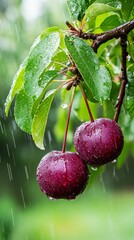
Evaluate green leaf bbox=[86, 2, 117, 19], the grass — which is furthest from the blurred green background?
green leaf bbox=[86, 2, 117, 19]

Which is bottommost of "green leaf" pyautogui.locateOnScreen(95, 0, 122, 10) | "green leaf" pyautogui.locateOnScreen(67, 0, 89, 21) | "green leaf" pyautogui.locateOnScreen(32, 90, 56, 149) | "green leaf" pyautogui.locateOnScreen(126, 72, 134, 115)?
"green leaf" pyautogui.locateOnScreen(126, 72, 134, 115)

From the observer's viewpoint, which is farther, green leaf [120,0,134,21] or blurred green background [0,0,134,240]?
blurred green background [0,0,134,240]

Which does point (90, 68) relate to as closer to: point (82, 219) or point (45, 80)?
point (45, 80)

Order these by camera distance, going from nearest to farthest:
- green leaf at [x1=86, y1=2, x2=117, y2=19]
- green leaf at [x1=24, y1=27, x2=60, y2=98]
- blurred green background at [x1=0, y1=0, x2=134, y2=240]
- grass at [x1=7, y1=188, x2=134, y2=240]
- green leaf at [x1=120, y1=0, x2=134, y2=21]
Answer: green leaf at [x1=24, y1=27, x2=60, y2=98]
green leaf at [x1=86, y1=2, x2=117, y2=19]
green leaf at [x1=120, y1=0, x2=134, y2=21]
blurred green background at [x1=0, y1=0, x2=134, y2=240]
grass at [x1=7, y1=188, x2=134, y2=240]

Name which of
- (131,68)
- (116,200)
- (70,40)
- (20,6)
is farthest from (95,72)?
(116,200)

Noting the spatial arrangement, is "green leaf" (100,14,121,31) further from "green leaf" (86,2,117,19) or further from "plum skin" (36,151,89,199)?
"plum skin" (36,151,89,199)

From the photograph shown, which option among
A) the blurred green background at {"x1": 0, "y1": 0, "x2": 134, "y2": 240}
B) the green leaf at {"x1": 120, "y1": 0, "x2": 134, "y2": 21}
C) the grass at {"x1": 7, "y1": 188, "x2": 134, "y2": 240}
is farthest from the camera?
the grass at {"x1": 7, "y1": 188, "x2": 134, "y2": 240}

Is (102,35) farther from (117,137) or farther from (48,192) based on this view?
(48,192)

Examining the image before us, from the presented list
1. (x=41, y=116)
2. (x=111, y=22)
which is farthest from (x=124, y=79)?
(x=41, y=116)
